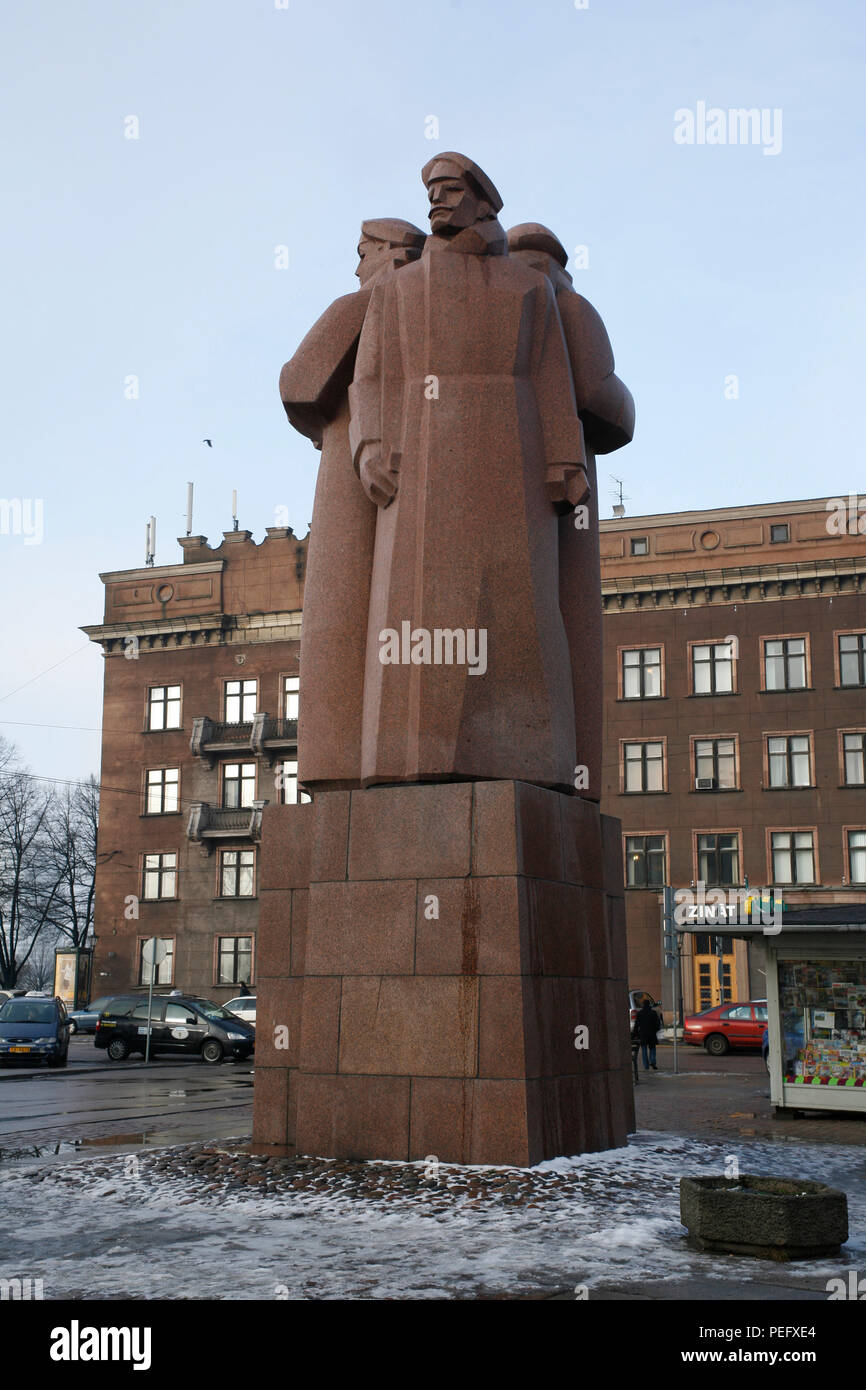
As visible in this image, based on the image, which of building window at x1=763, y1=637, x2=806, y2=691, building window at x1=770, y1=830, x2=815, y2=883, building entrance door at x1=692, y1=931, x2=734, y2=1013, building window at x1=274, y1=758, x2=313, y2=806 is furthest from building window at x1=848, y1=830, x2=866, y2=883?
building window at x1=274, y1=758, x2=313, y2=806

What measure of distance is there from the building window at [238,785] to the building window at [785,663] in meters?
19.3

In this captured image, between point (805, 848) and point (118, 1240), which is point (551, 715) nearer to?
point (118, 1240)

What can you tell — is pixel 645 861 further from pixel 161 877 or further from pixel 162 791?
pixel 162 791

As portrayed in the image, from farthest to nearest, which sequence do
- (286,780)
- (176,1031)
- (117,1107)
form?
1. (286,780)
2. (176,1031)
3. (117,1107)

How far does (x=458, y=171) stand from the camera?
11344 millimetres

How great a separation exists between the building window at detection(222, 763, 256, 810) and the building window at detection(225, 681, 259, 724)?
1.75 m

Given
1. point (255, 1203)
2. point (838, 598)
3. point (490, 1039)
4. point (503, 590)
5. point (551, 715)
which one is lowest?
point (255, 1203)

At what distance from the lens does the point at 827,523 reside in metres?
45.0

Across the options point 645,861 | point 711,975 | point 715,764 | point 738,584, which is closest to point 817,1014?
point 711,975

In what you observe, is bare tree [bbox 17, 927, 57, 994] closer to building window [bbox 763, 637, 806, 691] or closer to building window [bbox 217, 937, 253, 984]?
building window [bbox 217, 937, 253, 984]

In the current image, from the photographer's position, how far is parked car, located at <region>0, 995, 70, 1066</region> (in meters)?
28.3

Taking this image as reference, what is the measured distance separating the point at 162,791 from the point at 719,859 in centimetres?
2162
